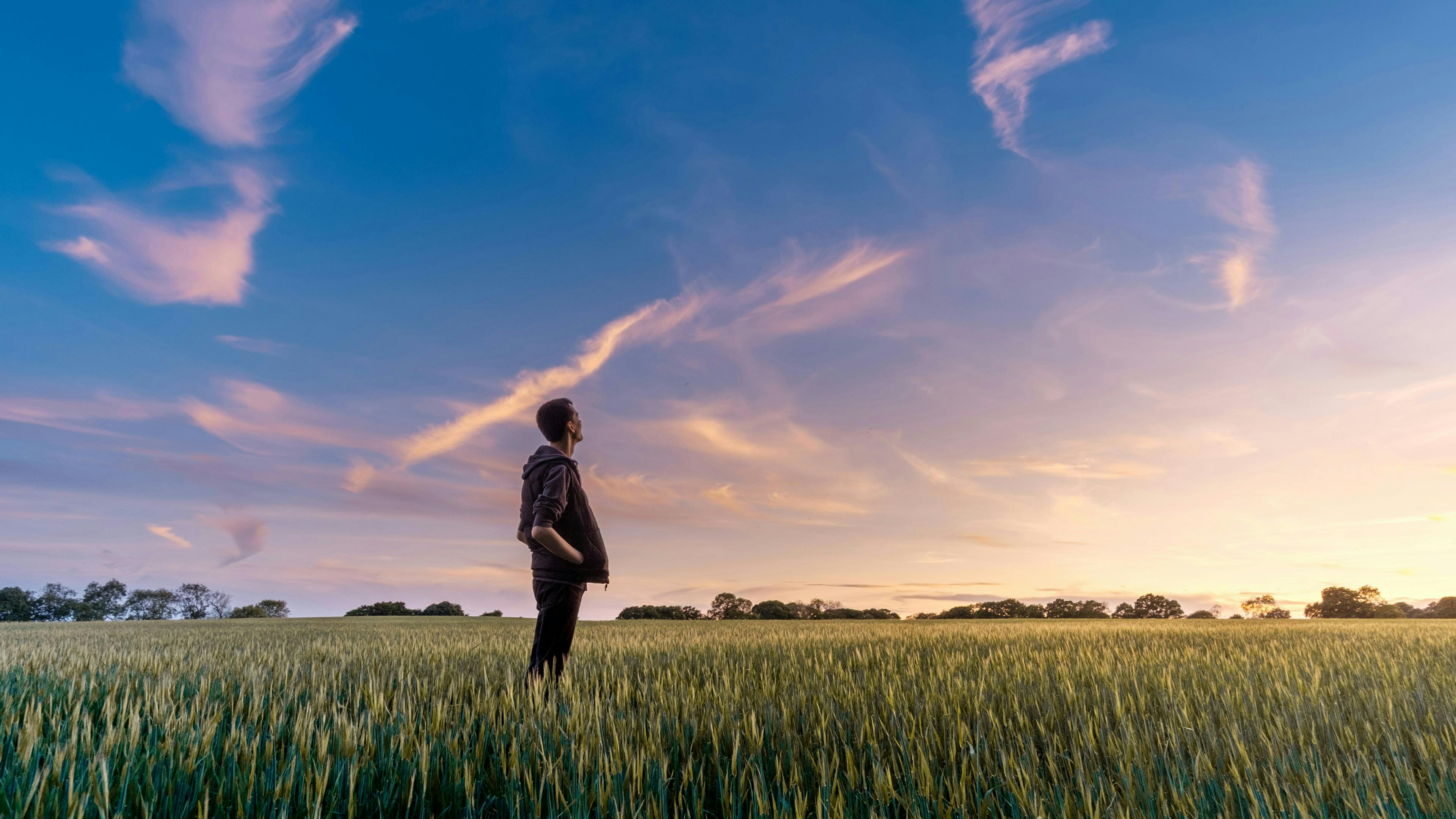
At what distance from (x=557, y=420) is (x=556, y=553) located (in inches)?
41.2

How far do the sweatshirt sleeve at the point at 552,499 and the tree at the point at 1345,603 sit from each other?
5419 centimetres

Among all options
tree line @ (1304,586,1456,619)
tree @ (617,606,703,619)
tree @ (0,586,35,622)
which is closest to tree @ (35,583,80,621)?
A: tree @ (0,586,35,622)

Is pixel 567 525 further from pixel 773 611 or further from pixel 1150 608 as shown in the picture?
pixel 1150 608

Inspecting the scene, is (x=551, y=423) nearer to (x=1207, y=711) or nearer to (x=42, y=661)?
(x=1207, y=711)

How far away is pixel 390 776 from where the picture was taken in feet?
8.95

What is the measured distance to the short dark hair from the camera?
17.3 feet

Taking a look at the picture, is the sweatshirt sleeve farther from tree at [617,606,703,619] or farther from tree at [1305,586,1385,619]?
tree at [1305,586,1385,619]

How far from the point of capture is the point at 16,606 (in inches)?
2657

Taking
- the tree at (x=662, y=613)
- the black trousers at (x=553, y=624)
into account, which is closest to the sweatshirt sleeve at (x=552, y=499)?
the black trousers at (x=553, y=624)

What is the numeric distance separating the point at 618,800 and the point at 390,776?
1006mm

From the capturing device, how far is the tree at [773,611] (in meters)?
36.8

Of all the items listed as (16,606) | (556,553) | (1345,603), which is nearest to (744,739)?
(556,553)

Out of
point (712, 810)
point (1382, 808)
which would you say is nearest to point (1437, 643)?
point (1382, 808)

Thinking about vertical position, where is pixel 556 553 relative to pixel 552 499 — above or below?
below
